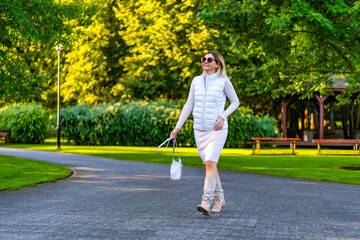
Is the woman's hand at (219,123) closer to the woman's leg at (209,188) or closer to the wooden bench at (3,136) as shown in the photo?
the woman's leg at (209,188)

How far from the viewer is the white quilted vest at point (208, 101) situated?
7289mm

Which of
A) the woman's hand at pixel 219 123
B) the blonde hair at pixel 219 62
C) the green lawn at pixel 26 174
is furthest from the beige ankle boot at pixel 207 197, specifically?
the green lawn at pixel 26 174

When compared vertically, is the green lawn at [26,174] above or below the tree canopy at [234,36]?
below

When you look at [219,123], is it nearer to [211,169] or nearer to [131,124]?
[211,169]

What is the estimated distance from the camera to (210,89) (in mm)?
7355

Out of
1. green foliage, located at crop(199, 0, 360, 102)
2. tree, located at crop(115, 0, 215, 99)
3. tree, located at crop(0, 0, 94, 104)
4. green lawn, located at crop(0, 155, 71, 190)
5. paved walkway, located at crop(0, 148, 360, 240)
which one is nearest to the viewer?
paved walkway, located at crop(0, 148, 360, 240)

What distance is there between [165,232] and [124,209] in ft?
6.53

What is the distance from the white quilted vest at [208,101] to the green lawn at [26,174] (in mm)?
5206

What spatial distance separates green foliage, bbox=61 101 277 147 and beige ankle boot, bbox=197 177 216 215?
1105 inches

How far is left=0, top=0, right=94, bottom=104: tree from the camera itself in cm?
1401

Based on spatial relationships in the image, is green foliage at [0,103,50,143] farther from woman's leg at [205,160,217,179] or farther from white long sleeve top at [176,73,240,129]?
woman's leg at [205,160,217,179]

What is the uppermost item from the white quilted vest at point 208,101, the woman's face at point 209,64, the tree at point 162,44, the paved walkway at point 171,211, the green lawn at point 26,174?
the tree at point 162,44

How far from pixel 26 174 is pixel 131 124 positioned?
22243 mm

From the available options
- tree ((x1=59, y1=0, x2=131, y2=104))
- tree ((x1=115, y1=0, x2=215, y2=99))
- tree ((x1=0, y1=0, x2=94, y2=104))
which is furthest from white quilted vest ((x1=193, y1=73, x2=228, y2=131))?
tree ((x1=59, y1=0, x2=131, y2=104))
